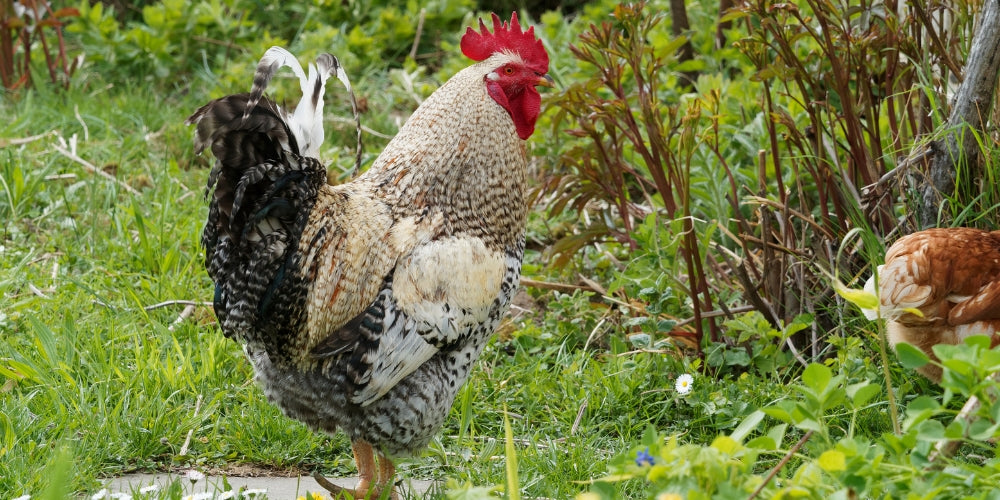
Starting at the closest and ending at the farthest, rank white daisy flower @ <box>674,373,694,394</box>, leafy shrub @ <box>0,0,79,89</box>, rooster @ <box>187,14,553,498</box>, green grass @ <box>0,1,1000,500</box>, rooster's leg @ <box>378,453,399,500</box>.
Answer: green grass @ <box>0,1,1000,500</box>, rooster @ <box>187,14,553,498</box>, rooster's leg @ <box>378,453,399,500</box>, white daisy flower @ <box>674,373,694,394</box>, leafy shrub @ <box>0,0,79,89</box>

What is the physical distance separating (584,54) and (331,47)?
11.8ft

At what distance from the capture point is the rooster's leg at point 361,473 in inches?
137

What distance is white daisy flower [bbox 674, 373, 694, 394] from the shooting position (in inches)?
157

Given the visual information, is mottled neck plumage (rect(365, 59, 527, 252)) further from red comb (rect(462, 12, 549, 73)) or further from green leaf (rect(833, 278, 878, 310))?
green leaf (rect(833, 278, 878, 310))

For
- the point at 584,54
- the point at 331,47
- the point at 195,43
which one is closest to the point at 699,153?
the point at 584,54

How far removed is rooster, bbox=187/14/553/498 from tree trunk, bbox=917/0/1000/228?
1689mm

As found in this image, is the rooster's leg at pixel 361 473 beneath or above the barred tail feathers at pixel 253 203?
beneath

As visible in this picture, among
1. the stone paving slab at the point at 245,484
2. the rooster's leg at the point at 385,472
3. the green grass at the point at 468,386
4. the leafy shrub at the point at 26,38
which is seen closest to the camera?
the green grass at the point at 468,386

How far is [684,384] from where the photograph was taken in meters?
4.01

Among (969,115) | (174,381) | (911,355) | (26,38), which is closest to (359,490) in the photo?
(174,381)

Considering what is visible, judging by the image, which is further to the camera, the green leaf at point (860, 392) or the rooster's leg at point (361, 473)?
the rooster's leg at point (361, 473)

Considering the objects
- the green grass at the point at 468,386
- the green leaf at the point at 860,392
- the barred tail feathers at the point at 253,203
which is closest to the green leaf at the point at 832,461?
the green grass at the point at 468,386

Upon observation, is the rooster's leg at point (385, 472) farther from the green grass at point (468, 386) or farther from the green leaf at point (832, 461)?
the green leaf at point (832, 461)

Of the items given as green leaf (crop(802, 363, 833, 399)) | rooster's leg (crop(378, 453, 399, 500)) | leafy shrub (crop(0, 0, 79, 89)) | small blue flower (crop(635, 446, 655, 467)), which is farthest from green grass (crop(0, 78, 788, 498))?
A: leafy shrub (crop(0, 0, 79, 89))
